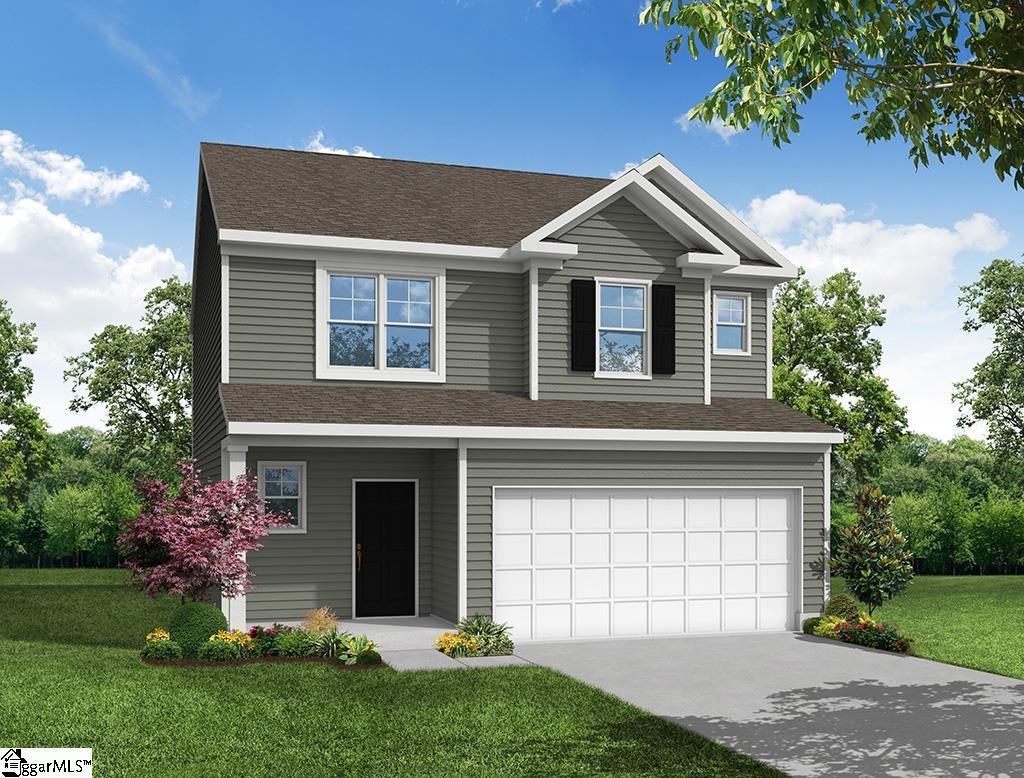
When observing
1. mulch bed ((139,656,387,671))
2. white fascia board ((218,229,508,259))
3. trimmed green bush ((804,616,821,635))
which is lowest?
trimmed green bush ((804,616,821,635))

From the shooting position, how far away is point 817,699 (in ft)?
40.9

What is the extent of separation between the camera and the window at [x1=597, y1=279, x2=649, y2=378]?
1917cm

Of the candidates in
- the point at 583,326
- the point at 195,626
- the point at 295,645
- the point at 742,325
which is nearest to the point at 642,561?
the point at 583,326

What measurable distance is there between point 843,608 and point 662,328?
545 centimetres

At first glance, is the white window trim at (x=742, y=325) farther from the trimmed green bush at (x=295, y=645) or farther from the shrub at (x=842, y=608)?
the trimmed green bush at (x=295, y=645)

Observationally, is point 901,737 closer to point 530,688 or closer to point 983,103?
point 530,688

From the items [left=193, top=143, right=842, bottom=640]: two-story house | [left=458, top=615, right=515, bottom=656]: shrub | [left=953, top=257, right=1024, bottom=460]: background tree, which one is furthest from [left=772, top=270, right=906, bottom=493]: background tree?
[left=458, top=615, right=515, bottom=656]: shrub

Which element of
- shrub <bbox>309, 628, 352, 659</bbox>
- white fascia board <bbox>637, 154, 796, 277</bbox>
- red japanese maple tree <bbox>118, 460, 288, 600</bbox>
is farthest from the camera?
white fascia board <bbox>637, 154, 796, 277</bbox>

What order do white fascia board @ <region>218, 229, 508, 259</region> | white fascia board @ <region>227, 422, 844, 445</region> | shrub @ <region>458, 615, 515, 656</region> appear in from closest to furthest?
shrub @ <region>458, 615, 515, 656</region>, white fascia board @ <region>227, 422, 844, 445</region>, white fascia board @ <region>218, 229, 508, 259</region>

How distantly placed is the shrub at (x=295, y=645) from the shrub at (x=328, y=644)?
0.13 ft

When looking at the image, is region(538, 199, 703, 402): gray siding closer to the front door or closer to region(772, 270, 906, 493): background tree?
the front door

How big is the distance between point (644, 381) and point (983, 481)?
3987 cm

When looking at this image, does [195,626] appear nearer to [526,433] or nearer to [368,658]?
[368,658]

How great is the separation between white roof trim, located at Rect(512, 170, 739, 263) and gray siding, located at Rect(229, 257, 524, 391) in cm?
130
